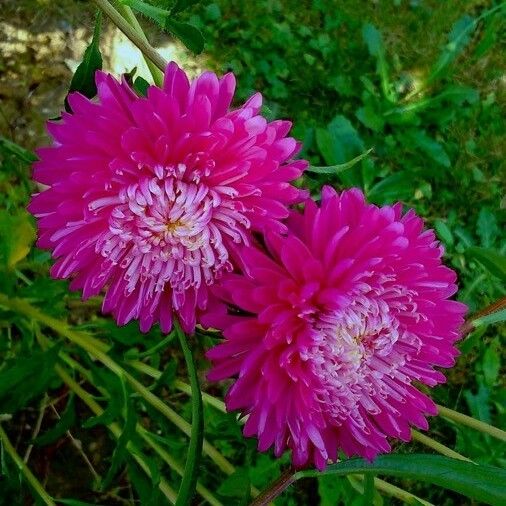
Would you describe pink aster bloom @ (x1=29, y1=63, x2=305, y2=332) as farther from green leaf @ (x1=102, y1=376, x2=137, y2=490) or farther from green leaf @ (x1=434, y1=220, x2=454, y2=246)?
green leaf @ (x1=434, y1=220, x2=454, y2=246)

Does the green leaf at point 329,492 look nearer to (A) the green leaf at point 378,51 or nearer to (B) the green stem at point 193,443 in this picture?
(B) the green stem at point 193,443

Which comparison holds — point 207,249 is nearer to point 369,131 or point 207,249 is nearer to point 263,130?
point 263,130

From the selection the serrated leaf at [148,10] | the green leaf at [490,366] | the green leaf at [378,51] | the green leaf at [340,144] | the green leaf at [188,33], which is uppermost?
the green leaf at [378,51]

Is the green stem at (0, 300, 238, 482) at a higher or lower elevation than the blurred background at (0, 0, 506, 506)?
lower

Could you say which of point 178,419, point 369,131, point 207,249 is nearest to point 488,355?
point 369,131

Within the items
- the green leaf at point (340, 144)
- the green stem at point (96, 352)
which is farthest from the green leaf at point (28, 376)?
the green leaf at point (340, 144)

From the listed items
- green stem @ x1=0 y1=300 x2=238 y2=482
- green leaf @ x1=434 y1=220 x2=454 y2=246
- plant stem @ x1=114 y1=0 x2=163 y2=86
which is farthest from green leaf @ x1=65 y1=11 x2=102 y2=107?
green leaf @ x1=434 y1=220 x2=454 y2=246
